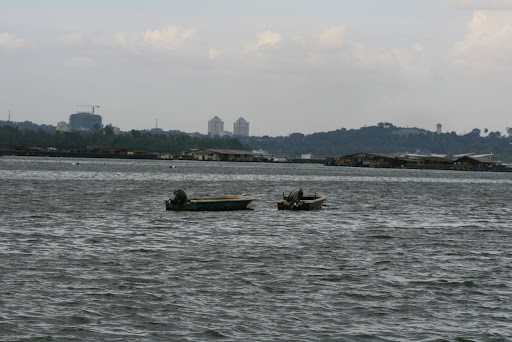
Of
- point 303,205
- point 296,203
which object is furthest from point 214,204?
point 303,205

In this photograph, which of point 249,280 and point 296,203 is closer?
point 249,280

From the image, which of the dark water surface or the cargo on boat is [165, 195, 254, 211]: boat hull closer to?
the cargo on boat

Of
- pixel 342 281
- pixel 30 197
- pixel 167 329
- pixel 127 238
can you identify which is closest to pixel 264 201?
pixel 30 197

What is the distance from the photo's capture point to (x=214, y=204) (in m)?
63.1

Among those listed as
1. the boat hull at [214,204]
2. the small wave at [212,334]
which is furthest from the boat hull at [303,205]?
the small wave at [212,334]

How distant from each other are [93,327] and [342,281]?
11.2 m

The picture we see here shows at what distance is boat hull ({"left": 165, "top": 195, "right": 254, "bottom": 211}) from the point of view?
204 feet

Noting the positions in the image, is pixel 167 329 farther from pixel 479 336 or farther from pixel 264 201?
pixel 264 201

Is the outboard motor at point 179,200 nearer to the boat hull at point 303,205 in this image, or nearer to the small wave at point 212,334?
the boat hull at point 303,205

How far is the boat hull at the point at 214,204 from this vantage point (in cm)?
6205

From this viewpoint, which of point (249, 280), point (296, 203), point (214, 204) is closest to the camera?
point (249, 280)

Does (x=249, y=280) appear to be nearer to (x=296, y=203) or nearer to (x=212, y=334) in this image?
(x=212, y=334)

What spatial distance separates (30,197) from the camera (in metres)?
77.1

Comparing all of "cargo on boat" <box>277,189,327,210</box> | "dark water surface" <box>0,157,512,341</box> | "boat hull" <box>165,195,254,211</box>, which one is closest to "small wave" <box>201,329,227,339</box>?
"dark water surface" <box>0,157,512,341</box>
